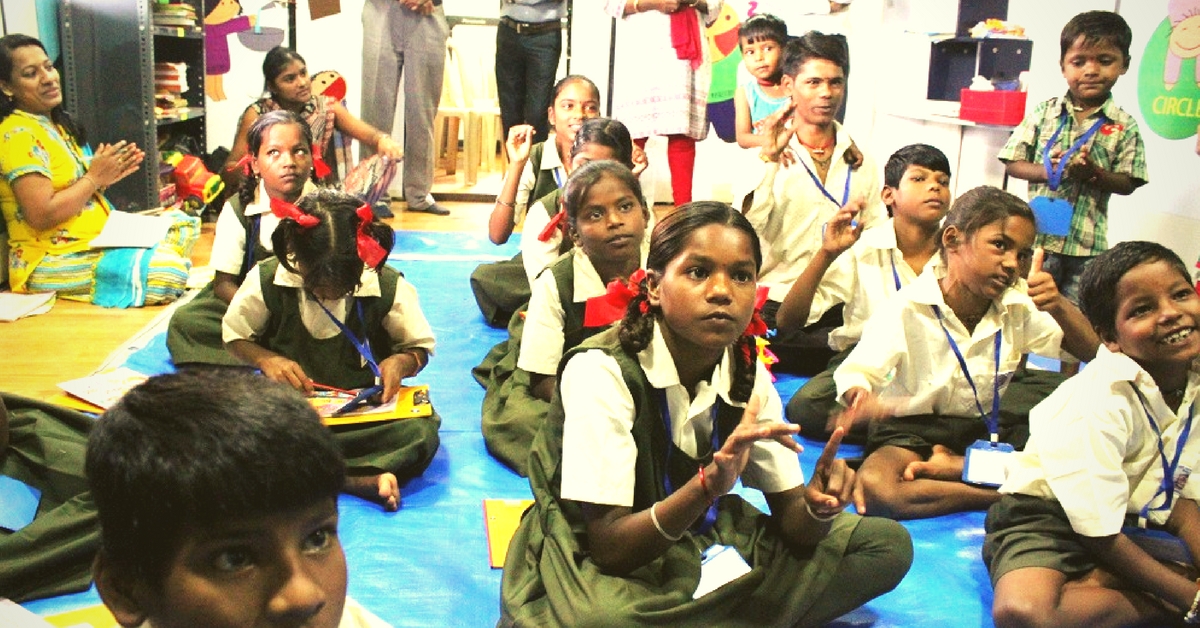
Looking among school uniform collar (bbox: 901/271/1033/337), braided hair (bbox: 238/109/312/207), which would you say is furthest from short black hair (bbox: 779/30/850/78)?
braided hair (bbox: 238/109/312/207)

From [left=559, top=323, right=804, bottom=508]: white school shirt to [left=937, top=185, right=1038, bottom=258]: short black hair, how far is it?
901 mm

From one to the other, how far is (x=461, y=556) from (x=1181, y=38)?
3322 mm

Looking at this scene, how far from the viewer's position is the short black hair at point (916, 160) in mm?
3047

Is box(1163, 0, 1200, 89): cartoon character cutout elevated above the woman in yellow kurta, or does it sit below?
above

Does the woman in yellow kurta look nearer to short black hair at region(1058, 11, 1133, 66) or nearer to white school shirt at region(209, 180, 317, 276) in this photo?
white school shirt at region(209, 180, 317, 276)

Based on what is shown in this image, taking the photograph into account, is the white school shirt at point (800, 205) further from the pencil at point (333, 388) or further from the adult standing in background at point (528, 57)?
the adult standing in background at point (528, 57)

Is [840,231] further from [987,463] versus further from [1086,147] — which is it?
[1086,147]

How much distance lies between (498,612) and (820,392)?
127 cm

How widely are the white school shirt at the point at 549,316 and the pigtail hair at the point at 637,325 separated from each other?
85cm

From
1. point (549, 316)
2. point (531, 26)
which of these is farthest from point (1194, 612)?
point (531, 26)

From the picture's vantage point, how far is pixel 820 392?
299cm

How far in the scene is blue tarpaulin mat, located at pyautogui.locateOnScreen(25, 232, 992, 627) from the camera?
2.04 metres

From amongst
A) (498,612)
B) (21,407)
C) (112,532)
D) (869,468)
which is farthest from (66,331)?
(112,532)

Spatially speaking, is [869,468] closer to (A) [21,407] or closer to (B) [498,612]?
(B) [498,612]
